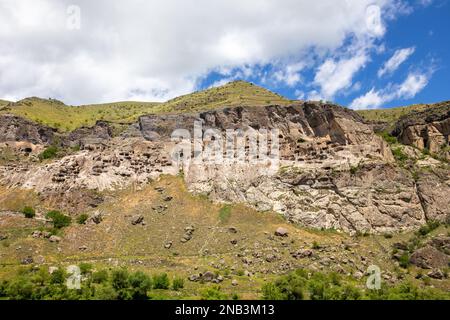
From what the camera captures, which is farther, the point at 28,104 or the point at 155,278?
the point at 28,104

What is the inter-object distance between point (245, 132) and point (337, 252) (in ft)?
91.4

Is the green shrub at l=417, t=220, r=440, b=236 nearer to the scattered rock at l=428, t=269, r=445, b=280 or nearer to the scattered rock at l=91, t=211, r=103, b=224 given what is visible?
the scattered rock at l=428, t=269, r=445, b=280

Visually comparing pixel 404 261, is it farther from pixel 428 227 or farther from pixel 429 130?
pixel 429 130

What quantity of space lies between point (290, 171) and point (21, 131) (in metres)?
55.0

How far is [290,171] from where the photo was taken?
212 feet

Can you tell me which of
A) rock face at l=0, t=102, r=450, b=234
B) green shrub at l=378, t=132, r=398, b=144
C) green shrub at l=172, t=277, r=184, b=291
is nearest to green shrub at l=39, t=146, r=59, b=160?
rock face at l=0, t=102, r=450, b=234

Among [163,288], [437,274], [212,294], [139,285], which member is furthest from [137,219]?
[437,274]

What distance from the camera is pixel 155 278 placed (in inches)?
1783

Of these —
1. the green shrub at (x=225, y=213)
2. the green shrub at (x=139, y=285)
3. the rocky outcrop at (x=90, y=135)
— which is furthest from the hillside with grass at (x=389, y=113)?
the green shrub at (x=139, y=285)

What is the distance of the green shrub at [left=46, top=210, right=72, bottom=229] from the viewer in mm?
58097

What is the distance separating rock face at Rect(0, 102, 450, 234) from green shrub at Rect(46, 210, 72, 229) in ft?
18.5

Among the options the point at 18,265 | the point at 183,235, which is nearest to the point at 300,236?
the point at 183,235

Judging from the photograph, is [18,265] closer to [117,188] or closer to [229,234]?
[117,188]
